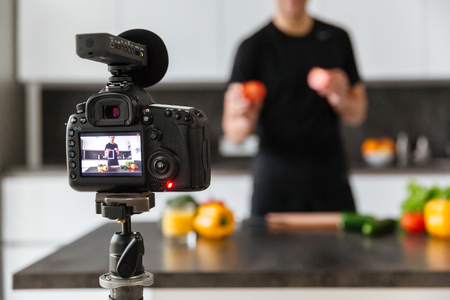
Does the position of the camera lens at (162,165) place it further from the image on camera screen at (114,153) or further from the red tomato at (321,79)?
the red tomato at (321,79)

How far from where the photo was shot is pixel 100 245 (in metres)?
1.12

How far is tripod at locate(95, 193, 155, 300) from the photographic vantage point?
0.45 m

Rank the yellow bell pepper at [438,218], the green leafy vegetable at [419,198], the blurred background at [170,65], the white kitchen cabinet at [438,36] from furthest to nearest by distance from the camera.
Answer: the white kitchen cabinet at [438,36] < the blurred background at [170,65] < the green leafy vegetable at [419,198] < the yellow bell pepper at [438,218]

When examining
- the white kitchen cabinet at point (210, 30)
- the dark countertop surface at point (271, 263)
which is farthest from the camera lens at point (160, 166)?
the white kitchen cabinet at point (210, 30)

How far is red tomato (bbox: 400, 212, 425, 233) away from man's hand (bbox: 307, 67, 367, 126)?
1.74ft

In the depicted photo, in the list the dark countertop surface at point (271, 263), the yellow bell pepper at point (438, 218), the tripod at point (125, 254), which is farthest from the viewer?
the yellow bell pepper at point (438, 218)

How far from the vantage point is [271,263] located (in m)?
0.95

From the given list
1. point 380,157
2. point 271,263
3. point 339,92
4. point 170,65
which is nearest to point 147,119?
point 271,263

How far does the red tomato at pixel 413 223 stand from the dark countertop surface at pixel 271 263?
0.05m

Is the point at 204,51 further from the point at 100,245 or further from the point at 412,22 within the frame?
the point at 100,245

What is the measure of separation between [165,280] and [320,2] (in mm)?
2340

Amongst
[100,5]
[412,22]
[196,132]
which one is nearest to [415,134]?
[412,22]

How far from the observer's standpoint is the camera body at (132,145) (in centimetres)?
47

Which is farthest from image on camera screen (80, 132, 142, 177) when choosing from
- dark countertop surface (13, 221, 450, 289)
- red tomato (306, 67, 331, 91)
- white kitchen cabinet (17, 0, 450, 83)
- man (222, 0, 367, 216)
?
white kitchen cabinet (17, 0, 450, 83)
